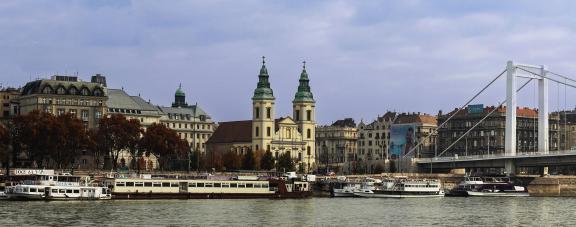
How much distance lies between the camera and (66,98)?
144875 mm

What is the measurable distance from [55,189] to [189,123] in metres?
102

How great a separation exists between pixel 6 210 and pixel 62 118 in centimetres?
4891

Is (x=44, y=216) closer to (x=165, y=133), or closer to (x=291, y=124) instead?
Answer: (x=165, y=133)

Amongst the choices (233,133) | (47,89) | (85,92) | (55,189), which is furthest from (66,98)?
(55,189)

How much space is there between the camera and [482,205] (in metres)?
95.9

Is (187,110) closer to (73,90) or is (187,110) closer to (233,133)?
(233,133)

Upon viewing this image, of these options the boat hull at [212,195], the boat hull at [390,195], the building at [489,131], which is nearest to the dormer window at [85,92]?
the boat hull at [390,195]

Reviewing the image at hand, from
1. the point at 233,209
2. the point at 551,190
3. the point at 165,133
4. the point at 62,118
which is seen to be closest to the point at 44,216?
the point at 233,209

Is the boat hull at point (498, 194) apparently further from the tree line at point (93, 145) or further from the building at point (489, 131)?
the building at point (489, 131)

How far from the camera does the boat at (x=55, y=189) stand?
89750 mm

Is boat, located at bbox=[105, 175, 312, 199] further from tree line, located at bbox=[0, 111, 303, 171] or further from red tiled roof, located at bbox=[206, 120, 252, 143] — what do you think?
red tiled roof, located at bbox=[206, 120, 252, 143]

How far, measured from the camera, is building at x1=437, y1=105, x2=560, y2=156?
187 meters

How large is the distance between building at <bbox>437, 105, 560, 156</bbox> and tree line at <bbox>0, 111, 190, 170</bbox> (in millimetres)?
65175

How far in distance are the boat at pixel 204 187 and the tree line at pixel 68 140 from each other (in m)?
19.8
